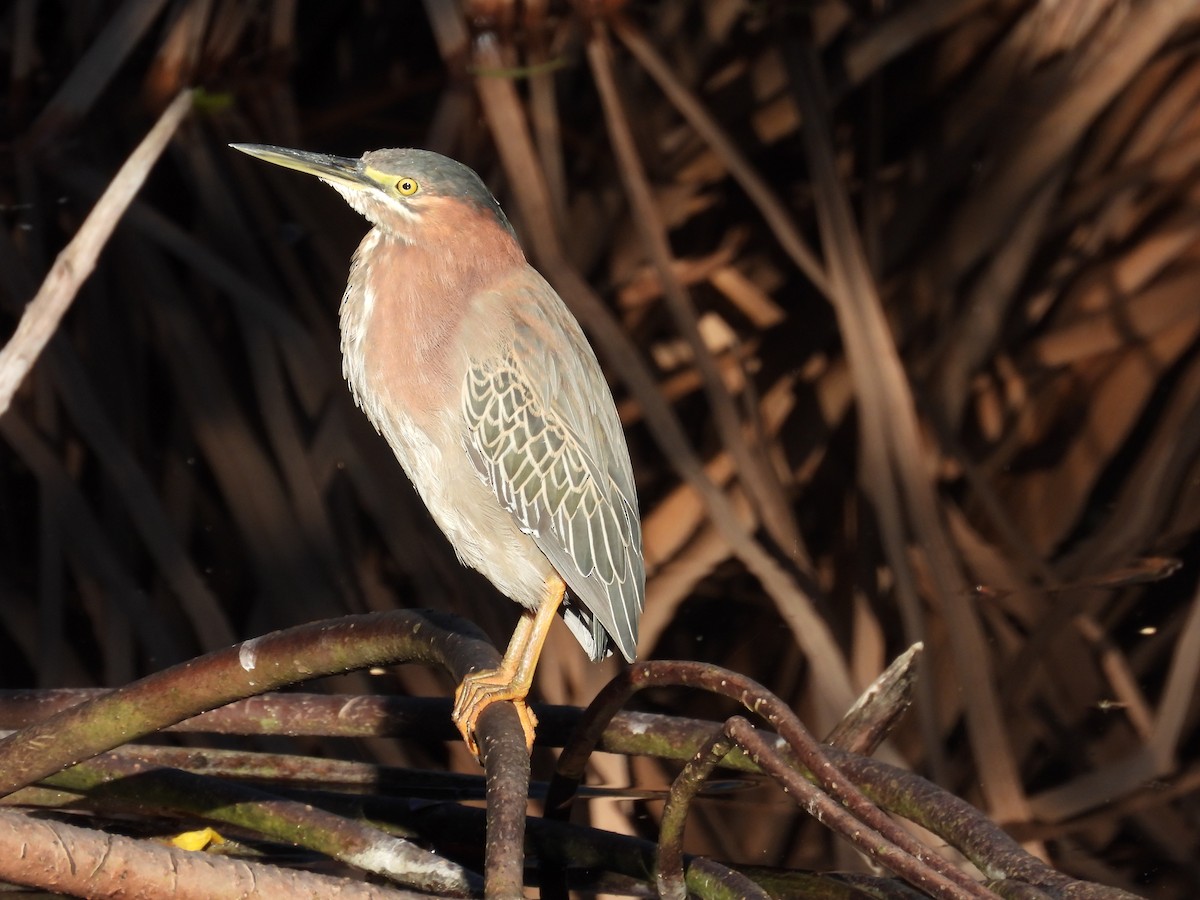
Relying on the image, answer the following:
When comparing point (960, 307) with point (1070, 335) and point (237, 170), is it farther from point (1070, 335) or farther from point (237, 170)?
point (237, 170)

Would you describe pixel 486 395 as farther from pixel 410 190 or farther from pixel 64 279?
pixel 64 279

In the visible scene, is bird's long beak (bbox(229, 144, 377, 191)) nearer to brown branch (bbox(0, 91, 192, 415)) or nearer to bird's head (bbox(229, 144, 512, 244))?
bird's head (bbox(229, 144, 512, 244))

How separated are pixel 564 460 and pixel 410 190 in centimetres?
54

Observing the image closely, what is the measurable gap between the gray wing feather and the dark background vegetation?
39cm

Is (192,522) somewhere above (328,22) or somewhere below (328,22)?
below

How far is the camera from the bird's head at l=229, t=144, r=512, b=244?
8.22 feet

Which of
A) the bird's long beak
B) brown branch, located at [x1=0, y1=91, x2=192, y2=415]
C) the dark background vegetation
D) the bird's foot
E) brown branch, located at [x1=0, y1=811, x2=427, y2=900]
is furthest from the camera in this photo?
the dark background vegetation

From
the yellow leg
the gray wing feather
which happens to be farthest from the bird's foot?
the gray wing feather

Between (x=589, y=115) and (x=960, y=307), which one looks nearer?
(x=960, y=307)

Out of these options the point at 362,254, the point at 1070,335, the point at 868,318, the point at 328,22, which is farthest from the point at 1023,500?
the point at 328,22

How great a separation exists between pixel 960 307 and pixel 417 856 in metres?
3.32

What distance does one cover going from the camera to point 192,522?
136 inches

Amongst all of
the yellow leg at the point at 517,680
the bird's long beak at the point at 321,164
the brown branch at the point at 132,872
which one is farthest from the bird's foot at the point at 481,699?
the bird's long beak at the point at 321,164

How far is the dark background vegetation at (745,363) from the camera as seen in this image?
299 centimetres
